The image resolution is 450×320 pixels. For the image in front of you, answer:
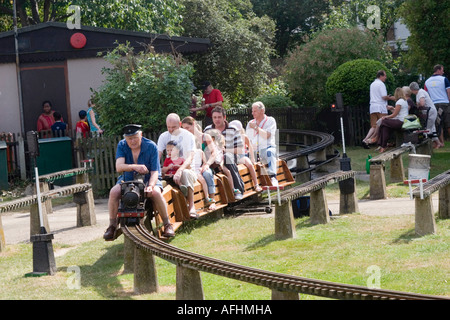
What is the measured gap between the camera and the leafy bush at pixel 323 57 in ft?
86.5

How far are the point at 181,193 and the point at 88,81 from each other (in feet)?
34.8

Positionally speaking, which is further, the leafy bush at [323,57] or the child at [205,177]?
the leafy bush at [323,57]

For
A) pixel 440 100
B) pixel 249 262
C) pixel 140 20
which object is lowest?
pixel 249 262

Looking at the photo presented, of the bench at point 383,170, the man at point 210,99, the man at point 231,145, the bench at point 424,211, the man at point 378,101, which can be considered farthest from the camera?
the man at point 378,101

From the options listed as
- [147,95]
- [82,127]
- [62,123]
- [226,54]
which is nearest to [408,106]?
[147,95]

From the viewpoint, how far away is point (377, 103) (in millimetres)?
21812

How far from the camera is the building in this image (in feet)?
71.9

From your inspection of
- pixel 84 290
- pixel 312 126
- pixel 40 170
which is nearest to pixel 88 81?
pixel 40 170

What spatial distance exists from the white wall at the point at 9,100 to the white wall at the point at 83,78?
4.67ft

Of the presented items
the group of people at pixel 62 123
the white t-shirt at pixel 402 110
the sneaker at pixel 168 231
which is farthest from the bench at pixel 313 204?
the group of people at pixel 62 123

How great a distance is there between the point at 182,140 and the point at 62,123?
879 cm

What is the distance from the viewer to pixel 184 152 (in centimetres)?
1277

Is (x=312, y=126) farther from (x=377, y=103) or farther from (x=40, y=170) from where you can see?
(x=40, y=170)

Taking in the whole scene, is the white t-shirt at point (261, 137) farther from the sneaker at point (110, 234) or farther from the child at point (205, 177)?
the sneaker at point (110, 234)
